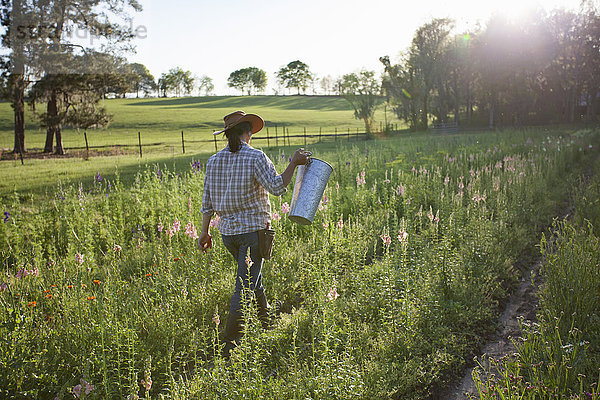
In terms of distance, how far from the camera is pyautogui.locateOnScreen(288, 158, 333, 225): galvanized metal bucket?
11.7ft

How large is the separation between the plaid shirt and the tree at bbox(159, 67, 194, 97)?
117237 mm

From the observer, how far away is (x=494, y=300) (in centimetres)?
446

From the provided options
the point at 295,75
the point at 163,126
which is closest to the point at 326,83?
the point at 295,75

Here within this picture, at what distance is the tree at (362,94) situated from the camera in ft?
125

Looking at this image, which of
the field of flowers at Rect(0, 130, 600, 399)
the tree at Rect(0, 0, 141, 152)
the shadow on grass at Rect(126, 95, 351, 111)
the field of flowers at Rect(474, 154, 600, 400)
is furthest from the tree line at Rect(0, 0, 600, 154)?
the shadow on grass at Rect(126, 95, 351, 111)

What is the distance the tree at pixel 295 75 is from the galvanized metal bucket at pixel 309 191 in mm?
123752

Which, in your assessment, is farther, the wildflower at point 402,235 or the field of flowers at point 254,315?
the wildflower at point 402,235

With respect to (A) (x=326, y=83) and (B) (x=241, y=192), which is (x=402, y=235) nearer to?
(B) (x=241, y=192)

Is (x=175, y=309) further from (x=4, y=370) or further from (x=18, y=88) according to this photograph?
(x=18, y=88)

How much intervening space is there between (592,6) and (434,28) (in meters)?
12.6

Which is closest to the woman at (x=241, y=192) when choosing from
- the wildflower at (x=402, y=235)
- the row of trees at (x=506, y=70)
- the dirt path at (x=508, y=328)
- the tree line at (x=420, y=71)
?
the wildflower at (x=402, y=235)

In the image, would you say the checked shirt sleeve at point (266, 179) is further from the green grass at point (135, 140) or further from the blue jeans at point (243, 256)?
the green grass at point (135, 140)

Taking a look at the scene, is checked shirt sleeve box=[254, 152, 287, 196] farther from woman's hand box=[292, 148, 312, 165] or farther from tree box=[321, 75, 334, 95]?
tree box=[321, 75, 334, 95]

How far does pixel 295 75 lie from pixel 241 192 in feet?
407
